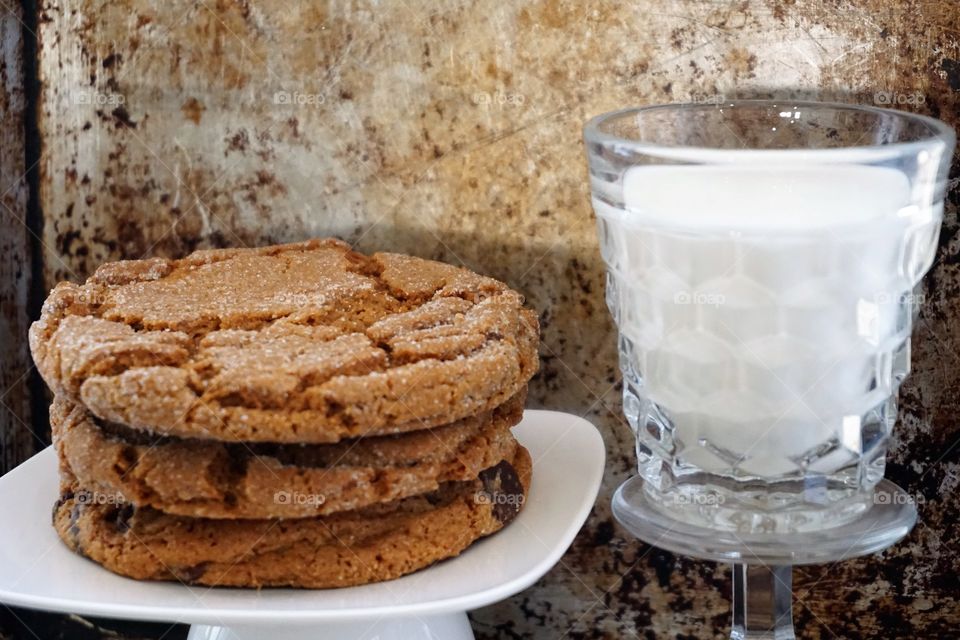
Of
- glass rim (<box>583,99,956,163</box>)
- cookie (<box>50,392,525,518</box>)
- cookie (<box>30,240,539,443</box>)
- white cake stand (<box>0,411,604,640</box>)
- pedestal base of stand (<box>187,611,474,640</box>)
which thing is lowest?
pedestal base of stand (<box>187,611,474,640</box>)

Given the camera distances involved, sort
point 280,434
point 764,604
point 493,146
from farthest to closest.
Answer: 1. point 493,146
2. point 764,604
3. point 280,434

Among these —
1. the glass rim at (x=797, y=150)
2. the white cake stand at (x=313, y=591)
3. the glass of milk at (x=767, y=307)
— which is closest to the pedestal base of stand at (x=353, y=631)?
the white cake stand at (x=313, y=591)

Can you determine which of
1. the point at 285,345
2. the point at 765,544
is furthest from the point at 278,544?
the point at 765,544

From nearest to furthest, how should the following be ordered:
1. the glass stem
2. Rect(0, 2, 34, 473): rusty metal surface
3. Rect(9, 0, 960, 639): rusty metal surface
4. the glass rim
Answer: the glass rim
the glass stem
Rect(9, 0, 960, 639): rusty metal surface
Rect(0, 2, 34, 473): rusty metal surface

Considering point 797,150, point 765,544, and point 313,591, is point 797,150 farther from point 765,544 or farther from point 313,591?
point 313,591

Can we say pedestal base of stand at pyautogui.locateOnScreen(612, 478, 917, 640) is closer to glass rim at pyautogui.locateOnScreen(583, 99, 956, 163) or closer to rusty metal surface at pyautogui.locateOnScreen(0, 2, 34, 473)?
glass rim at pyautogui.locateOnScreen(583, 99, 956, 163)

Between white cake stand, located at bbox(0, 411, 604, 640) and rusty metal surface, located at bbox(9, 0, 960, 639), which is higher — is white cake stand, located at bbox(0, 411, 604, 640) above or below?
below

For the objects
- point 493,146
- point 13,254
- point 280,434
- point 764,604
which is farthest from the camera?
point 13,254

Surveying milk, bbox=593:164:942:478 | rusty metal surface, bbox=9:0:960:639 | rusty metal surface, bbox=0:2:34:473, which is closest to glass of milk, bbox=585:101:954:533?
milk, bbox=593:164:942:478
